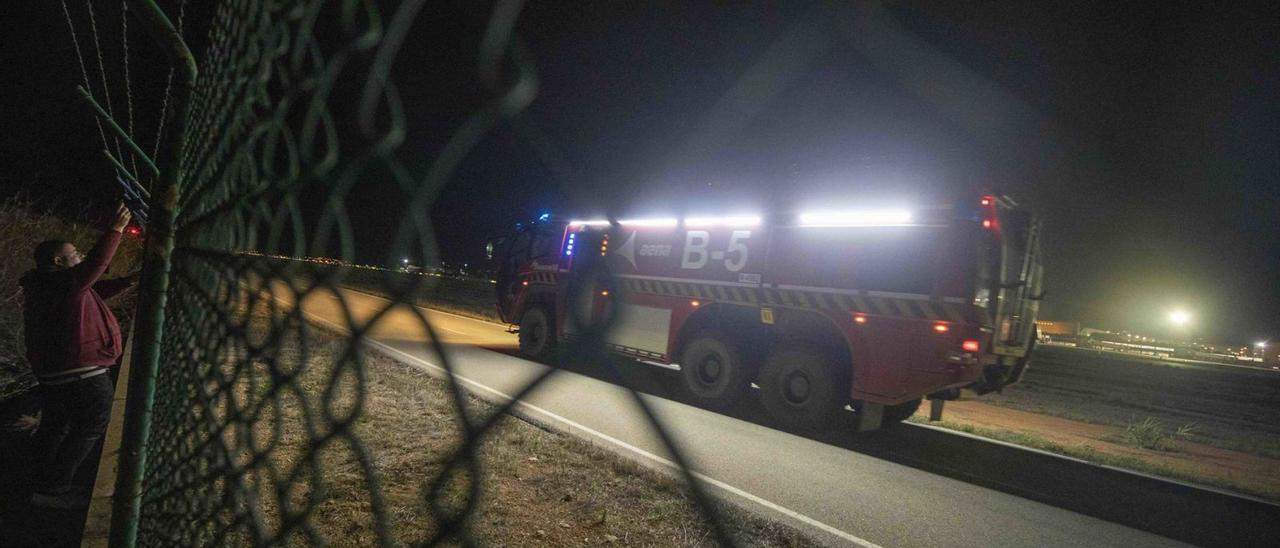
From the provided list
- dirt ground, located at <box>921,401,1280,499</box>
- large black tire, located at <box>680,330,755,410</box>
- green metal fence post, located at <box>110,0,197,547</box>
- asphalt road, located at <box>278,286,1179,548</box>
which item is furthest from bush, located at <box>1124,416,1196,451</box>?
green metal fence post, located at <box>110,0,197,547</box>

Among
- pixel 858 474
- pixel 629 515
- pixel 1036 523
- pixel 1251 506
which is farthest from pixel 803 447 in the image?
pixel 1251 506

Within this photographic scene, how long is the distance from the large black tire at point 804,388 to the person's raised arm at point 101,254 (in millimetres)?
6389

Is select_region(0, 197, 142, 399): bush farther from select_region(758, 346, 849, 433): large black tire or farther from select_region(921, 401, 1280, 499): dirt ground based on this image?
select_region(921, 401, 1280, 499): dirt ground

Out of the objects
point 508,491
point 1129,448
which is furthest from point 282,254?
point 1129,448

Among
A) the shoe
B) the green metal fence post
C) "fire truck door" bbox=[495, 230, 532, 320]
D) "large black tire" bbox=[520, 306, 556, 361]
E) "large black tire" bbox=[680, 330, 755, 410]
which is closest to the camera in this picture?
the green metal fence post

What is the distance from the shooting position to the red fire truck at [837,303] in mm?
6730

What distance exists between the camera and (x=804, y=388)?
762cm

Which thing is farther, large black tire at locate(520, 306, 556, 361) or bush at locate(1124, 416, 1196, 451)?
large black tire at locate(520, 306, 556, 361)

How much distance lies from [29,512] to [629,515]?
3.19 m

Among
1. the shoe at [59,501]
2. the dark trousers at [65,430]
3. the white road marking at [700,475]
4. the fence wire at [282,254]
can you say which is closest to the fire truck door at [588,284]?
the fence wire at [282,254]

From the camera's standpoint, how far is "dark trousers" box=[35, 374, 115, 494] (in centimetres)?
358

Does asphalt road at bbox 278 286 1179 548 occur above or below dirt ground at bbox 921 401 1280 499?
below

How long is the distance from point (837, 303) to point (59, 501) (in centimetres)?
671

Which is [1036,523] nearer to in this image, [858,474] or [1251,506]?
[858,474]
